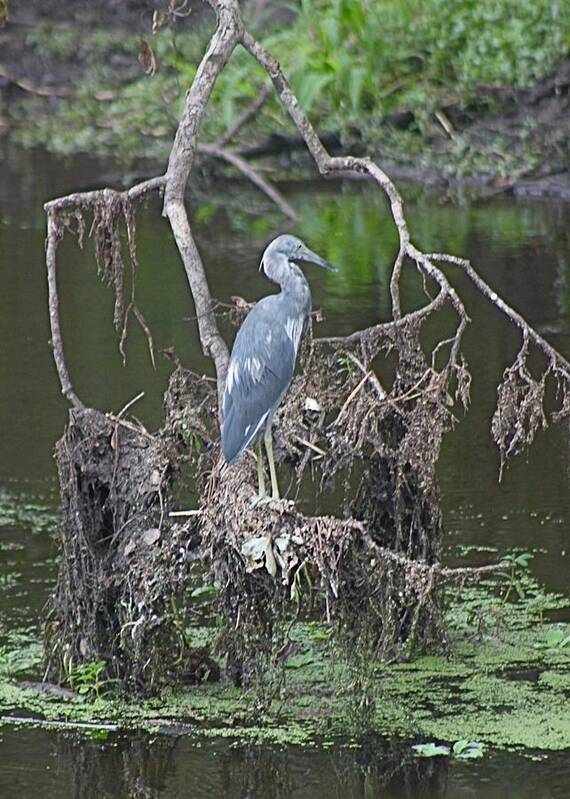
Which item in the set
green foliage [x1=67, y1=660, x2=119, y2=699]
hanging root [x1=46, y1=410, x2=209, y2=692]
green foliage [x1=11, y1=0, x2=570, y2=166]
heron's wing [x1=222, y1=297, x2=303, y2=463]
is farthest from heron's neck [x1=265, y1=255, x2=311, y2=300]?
green foliage [x1=11, y1=0, x2=570, y2=166]

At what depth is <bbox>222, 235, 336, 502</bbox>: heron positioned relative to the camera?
17.6 ft

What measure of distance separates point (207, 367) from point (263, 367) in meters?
4.14

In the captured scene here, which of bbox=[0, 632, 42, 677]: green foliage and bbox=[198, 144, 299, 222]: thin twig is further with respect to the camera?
bbox=[198, 144, 299, 222]: thin twig

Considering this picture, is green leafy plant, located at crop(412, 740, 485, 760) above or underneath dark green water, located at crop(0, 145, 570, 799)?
underneath

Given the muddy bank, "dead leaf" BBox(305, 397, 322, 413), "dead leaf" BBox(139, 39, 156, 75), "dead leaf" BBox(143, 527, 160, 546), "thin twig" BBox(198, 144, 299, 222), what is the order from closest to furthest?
"dead leaf" BBox(143, 527, 160, 546), "dead leaf" BBox(305, 397, 322, 413), "dead leaf" BBox(139, 39, 156, 75), "thin twig" BBox(198, 144, 299, 222), the muddy bank

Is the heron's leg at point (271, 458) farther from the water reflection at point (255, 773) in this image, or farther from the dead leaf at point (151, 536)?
the water reflection at point (255, 773)

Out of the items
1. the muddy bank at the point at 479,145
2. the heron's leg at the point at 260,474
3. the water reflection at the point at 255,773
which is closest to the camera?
the water reflection at the point at 255,773

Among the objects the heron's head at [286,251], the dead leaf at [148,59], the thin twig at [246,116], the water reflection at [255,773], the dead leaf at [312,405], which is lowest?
the water reflection at [255,773]

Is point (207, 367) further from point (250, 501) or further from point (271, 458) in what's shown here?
point (250, 501)

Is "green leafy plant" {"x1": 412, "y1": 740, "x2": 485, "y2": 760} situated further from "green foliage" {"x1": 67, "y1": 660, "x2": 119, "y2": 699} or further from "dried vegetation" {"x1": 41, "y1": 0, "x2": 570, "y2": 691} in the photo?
"green foliage" {"x1": 67, "y1": 660, "x2": 119, "y2": 699}

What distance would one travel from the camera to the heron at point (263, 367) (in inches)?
211

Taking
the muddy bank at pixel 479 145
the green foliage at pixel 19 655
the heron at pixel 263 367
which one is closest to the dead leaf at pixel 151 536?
the heron at pixel 263 367

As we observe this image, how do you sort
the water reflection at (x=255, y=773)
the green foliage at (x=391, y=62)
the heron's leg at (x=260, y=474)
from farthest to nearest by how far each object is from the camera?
the green foliage at (x=391, y=62)
the heron's leg at (x=260, y=474)
the water reflection at (x=255, y=773)

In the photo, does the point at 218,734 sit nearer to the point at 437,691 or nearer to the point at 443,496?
the point at 437,691
